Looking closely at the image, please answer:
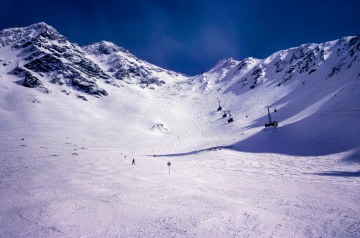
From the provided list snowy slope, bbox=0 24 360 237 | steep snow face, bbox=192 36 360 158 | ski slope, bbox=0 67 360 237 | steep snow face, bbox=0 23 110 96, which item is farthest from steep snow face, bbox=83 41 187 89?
ski slope, bbox=0 67 360 237

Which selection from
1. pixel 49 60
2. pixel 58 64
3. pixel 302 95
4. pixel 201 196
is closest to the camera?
pixel 201 196

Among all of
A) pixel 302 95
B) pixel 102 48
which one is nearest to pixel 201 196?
pixel 302 95

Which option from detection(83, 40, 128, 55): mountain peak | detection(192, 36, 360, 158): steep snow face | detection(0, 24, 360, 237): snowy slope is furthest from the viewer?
detection(83, 40, 128, 55): mountain peak

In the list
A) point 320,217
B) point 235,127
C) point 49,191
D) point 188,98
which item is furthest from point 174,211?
point 188,98

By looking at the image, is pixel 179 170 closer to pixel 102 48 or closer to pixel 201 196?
pixel 201 196

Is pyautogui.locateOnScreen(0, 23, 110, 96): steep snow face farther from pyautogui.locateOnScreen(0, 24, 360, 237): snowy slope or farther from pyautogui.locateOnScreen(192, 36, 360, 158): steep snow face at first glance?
pyautogui.locateOnScreen(192, 36, 360, 158): steep snow face

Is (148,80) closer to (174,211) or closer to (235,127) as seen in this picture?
(235,127)

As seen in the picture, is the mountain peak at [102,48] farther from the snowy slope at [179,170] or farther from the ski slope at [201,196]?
the ski slope at [201,196]

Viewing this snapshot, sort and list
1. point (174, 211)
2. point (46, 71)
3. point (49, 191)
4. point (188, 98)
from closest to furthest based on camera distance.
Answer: point (174, 211) → point (49, 191) → point (46, 71) → point (188, 98)

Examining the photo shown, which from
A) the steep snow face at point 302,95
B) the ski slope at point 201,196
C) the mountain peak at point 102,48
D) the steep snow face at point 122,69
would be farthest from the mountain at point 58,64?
the ski slope at point 201,196
